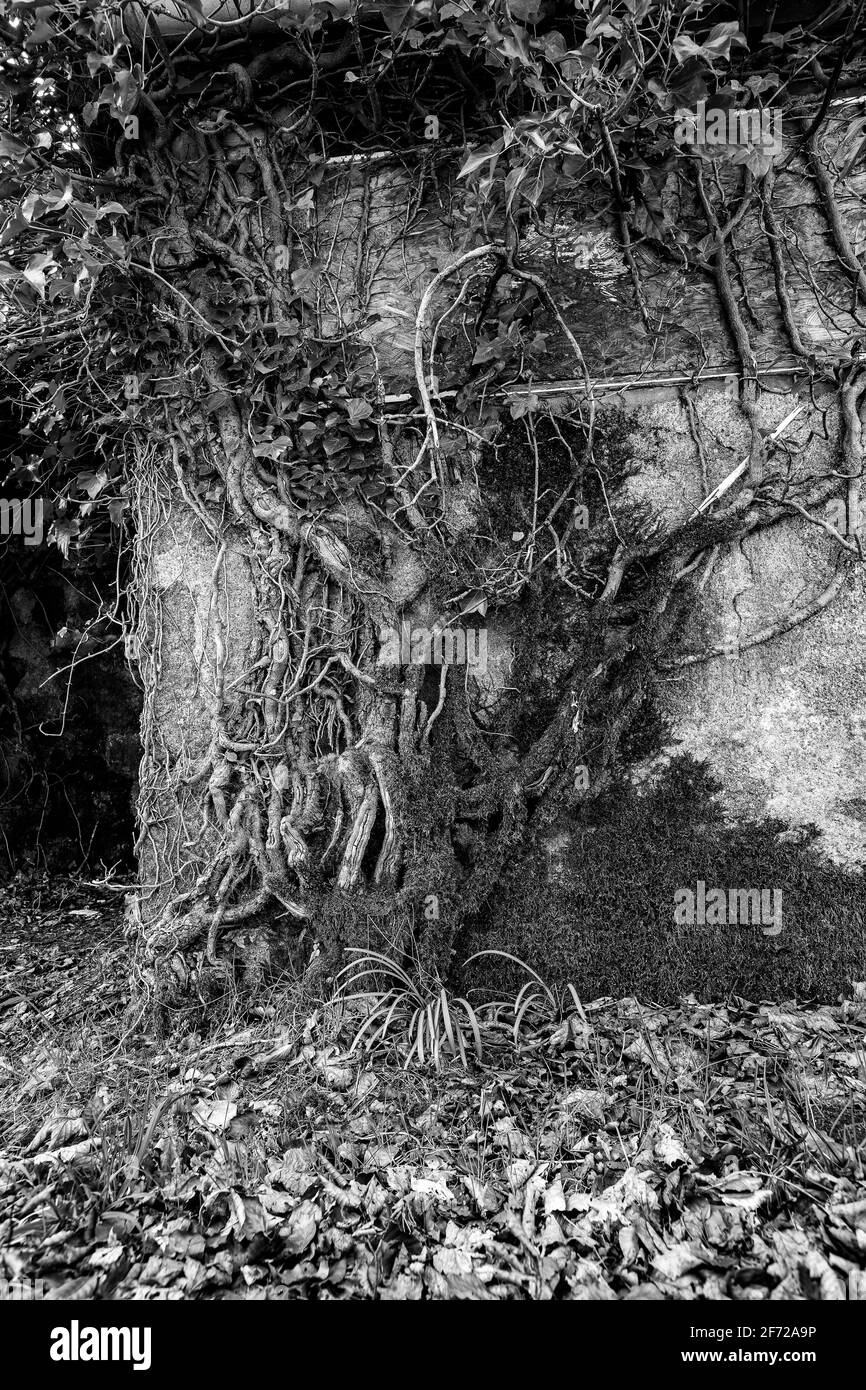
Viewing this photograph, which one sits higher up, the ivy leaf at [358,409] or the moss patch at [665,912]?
the ivy leaf at [358,409]

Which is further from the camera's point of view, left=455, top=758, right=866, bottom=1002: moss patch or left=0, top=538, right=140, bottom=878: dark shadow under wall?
left=0, top=538, right=140, bottom=878: dark shadow under wall

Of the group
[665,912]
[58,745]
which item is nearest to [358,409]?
[665,912]

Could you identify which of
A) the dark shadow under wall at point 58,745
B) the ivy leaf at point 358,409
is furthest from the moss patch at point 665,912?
the dark shadow under wall at point 58,745

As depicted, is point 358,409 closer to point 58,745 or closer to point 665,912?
point 665,912

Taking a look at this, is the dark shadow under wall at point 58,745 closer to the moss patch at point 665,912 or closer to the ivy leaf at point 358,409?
the ivy leaf at point 358,409

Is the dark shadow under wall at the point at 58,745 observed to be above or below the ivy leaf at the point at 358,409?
below

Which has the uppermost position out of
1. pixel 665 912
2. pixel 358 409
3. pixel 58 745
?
pixel 358 409

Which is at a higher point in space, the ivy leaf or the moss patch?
the ivy leaf

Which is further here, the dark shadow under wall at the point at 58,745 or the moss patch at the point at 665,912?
the dark shadow under wall at the point at 58,745

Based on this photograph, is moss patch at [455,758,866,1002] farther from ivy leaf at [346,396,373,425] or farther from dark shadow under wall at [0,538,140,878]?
dark shadow under wall at [0,538,140,878]

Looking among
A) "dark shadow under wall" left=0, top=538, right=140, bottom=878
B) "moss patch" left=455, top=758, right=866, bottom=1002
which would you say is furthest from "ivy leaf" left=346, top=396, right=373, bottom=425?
"dark shadow under wall" left=0, top=538, right=140, bottom=878

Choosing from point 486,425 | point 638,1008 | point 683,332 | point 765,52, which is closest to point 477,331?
point 486,425

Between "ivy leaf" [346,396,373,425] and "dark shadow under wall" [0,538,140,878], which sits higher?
"ivy leaf" [346,396,373,425]
